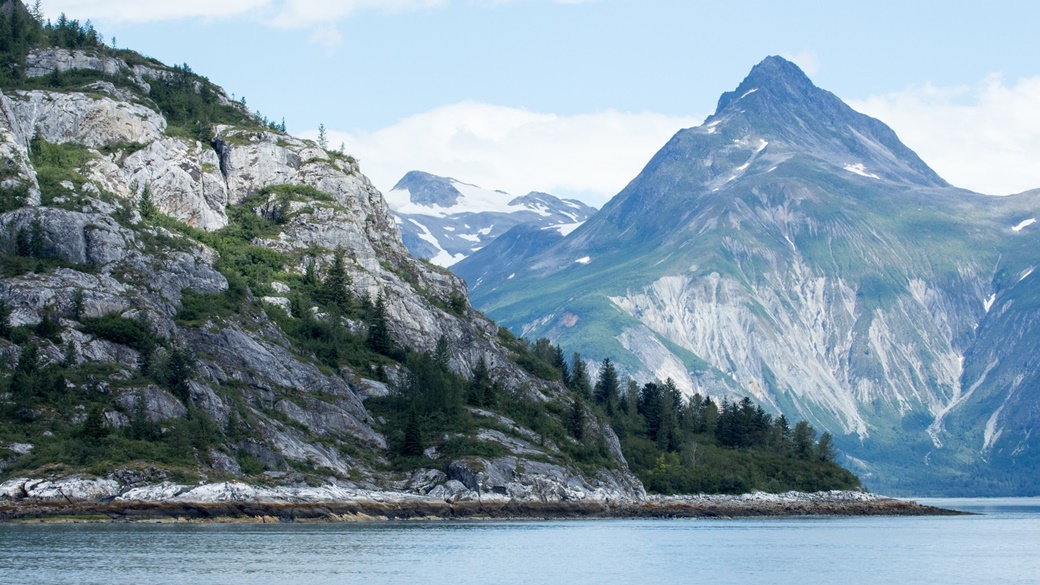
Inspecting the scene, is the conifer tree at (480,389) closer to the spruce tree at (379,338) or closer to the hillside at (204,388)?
the hillside at (204,388)

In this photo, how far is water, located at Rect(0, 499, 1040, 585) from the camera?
9544cm

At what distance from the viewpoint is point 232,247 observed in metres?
197

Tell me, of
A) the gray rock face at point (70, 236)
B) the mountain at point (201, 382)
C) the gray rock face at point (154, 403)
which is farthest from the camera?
the gray rock face at point (70, 236)

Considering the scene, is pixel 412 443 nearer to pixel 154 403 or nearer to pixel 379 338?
pixel 379 338

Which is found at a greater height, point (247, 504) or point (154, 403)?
point (154, 403)

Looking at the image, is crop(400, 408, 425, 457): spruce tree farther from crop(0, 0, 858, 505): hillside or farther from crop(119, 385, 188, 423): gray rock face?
crop(119, 385, 188, 423): gray rock face

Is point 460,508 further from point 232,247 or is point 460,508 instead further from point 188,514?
point 232,247

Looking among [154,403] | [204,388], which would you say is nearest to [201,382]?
[204,388]

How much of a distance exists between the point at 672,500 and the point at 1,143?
340 feet

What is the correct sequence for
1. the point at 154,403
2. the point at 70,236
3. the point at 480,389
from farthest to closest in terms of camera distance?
the point at 480,389 < the point at 70,236 < the point at 154,403

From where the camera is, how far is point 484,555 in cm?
11506

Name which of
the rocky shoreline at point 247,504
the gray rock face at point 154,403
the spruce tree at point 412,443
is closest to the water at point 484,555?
the rocky shoreline at point 247,504

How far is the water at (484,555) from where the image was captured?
313 ft

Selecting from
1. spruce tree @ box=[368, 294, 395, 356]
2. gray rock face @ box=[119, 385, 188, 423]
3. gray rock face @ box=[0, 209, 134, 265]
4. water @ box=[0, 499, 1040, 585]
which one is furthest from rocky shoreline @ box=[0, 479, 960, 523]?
gray rock face @ box=[0, 209, 134, 265]
